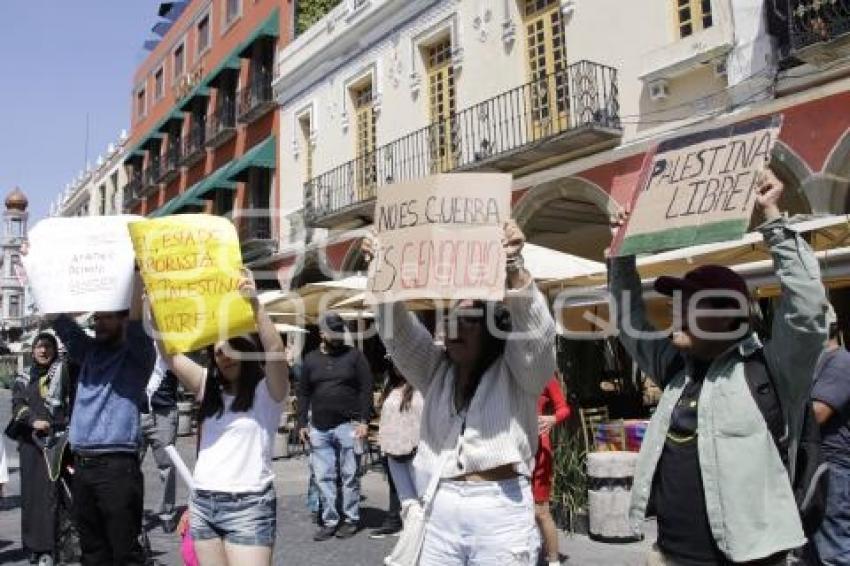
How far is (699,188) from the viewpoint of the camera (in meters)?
2.83

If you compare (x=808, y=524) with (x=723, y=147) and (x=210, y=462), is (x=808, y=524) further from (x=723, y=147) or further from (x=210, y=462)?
(x=210, y=462)

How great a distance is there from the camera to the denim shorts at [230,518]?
337cm

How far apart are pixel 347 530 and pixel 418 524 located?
4585mm

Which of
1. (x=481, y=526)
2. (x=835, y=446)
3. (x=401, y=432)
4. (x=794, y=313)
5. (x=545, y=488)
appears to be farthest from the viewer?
(x=401, y=432)

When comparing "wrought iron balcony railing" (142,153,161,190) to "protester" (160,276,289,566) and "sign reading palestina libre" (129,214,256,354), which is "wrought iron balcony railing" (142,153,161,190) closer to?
"sign reading palestina libre" (129,214,256,354)

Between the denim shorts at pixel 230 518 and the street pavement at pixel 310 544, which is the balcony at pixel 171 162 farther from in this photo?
the denim shorts at pixel 230 518

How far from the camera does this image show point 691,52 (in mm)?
9961

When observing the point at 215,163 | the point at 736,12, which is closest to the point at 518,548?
the point at 736,12

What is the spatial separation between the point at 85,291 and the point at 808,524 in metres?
3.32

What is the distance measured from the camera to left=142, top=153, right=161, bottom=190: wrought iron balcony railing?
28781 millimetres

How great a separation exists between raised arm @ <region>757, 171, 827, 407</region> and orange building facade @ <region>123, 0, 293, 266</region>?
60.1 feet

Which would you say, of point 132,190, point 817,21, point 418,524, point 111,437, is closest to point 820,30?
point 817,21

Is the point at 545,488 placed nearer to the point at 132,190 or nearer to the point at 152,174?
the point at 152,174

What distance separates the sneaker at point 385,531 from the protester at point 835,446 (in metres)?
3.90
